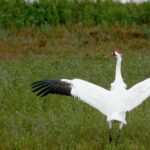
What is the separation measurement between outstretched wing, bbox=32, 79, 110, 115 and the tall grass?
34.6 feet

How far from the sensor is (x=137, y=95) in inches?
317

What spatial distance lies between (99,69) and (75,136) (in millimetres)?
5291

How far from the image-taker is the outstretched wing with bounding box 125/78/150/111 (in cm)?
800

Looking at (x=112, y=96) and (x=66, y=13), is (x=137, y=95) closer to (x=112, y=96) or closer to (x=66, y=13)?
(x=112, y=96)

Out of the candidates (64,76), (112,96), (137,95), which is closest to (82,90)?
(112,96)

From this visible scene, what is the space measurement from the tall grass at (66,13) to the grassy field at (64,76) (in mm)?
686

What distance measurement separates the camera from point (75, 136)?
8.44 metres

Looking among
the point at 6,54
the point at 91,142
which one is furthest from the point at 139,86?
the point at 6,54

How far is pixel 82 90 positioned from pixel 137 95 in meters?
0.65

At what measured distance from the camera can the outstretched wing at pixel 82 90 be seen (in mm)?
8117

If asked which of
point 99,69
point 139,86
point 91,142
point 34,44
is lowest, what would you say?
point 91,142

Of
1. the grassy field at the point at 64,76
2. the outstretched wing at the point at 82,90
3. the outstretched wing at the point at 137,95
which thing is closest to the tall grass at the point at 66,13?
the grassy field at the point at 64,76

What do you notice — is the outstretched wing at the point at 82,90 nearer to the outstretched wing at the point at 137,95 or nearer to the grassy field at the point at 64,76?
the outstretched wing at the point at 137,95

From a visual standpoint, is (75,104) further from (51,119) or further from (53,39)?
(53,39)
